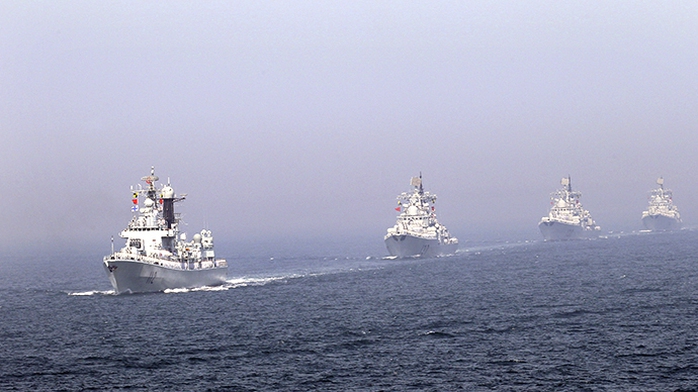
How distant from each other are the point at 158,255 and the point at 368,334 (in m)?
51.3

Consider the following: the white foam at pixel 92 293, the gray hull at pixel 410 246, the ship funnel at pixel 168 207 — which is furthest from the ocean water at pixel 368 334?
the gray hull at pixel 410 246

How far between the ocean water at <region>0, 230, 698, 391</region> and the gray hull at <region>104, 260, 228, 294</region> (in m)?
2.38

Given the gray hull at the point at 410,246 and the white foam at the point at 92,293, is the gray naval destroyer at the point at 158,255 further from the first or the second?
the gray hull at the point at 410,246

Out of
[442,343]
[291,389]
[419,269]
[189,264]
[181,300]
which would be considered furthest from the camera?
[419,269]

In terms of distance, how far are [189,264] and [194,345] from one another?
1989 inches

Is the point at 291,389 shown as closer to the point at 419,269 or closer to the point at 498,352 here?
the point at 498,352

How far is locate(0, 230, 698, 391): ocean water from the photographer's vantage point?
191 ft

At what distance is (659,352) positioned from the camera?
63938 mm

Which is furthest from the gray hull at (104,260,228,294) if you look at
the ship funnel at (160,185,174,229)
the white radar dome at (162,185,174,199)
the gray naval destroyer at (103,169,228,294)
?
the white radar dome at (162,185,174,199)

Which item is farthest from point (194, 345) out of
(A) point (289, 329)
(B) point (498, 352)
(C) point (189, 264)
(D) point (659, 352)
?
(C) point (189, 264)

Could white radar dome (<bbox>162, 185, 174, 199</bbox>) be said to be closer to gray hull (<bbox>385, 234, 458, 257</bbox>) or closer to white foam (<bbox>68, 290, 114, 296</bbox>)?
white foam (<bbox>68, 290, 114, 296</bbox>)

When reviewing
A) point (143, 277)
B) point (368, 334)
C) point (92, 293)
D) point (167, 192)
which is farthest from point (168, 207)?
point (368, 334)

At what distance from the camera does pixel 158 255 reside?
385 ft

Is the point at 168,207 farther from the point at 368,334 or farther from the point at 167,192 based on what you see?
the point at 368,334
